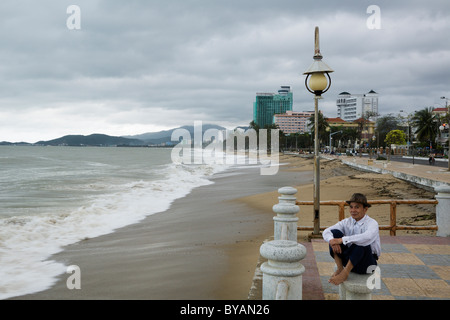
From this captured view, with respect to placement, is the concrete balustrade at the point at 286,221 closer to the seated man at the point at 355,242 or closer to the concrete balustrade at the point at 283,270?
the seated man at the point at 355,242

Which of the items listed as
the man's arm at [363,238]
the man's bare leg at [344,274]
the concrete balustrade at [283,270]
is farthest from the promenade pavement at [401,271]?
the concrete balustrade at [283,270]

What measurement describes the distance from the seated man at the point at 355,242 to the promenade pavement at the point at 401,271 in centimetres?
99

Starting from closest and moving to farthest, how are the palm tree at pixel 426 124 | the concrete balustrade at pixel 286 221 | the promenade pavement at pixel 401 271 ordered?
the promenade pavement at pixel 401 271
the concrete balustrade at pixel 286 221
the palm tree at pixel 426 124

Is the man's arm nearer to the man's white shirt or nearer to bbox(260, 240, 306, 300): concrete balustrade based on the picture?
the man's white shirt

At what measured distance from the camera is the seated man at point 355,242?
12.8 feet

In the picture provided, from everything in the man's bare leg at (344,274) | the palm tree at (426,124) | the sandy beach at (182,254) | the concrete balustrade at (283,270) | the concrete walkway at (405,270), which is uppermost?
the palm tree at (426,124)

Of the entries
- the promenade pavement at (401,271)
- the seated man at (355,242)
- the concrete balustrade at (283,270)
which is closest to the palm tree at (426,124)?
the promenade pavement at (401,271)

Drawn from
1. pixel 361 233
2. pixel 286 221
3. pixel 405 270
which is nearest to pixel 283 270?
pixel 361 233

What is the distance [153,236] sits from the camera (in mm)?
10539

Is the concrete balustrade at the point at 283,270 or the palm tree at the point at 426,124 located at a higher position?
the palm tree at the point at 426,124

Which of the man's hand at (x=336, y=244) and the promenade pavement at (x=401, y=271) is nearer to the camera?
the man's hand at (x=336, y=244)

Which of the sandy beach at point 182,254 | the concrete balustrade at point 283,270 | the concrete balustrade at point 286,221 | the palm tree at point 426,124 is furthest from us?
the palm tree at point 426,124

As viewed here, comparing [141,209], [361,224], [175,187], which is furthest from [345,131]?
[361,224]
